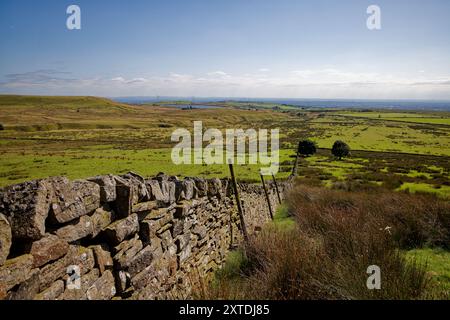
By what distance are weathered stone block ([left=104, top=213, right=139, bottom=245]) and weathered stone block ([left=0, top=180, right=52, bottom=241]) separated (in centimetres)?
85

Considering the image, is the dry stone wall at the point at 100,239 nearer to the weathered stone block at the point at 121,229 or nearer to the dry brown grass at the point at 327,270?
the weathered stone block at the point at 121,229

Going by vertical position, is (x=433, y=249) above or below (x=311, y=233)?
below

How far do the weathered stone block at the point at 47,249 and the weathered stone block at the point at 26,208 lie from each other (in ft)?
0.22

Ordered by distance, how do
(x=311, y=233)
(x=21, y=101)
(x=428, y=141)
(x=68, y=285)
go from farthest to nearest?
(x=21, y=101)
(x=428, y=141)
(x=311, y=233)
(x=68, y=285)

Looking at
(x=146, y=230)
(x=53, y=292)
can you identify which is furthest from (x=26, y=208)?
(x=146, y=230)

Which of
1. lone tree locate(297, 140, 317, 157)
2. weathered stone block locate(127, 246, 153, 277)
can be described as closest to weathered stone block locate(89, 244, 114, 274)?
weathered stone block locate(127, 246, 153, 277)

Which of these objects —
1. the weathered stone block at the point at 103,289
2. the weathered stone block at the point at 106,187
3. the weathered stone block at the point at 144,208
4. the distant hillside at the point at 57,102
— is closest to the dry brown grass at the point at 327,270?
the weathered stone block at the point at 103,289

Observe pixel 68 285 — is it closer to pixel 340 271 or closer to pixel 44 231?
pixel 44 231

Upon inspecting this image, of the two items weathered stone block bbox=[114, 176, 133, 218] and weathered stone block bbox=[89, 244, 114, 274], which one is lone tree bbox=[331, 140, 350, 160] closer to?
weathered stone block bbox=[114, 176, 133, 218]

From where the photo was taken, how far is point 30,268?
2.40 metres

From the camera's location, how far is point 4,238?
2.29m

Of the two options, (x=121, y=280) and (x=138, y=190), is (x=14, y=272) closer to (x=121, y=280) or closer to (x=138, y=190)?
(x=121, y=280)
